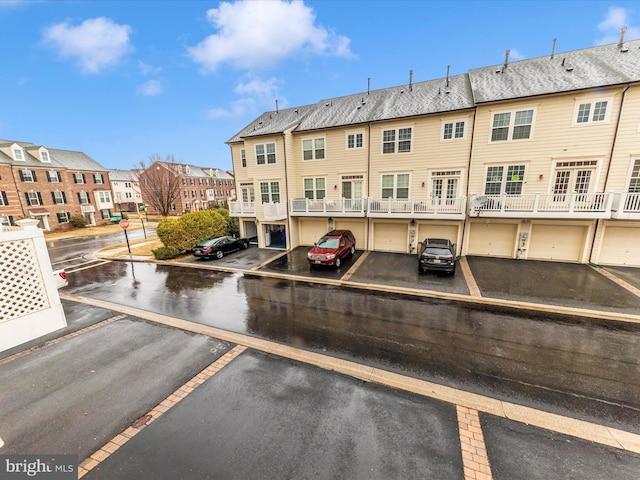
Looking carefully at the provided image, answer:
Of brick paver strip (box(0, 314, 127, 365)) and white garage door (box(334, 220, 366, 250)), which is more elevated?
white garage door (box(334, 220, 366, 250))

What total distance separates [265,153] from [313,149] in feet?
11.9

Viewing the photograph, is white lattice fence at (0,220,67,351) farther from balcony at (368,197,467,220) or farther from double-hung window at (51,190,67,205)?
double-hung window at (51,190,67,205)

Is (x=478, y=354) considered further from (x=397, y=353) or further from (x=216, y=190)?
(x=216, y=190)

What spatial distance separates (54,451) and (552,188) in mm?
19972

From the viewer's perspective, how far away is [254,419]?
15.4ft

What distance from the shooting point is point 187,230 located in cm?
1848

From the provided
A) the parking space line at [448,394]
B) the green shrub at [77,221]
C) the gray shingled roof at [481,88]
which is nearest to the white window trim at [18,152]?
the green shrub at [77,221]

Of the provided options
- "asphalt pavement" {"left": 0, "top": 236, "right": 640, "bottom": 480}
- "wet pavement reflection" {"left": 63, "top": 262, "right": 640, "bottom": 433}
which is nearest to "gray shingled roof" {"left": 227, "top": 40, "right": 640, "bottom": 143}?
"wet pavement reflection" {"left": 63, "top": 262, "right": 640, "bottom": 433}

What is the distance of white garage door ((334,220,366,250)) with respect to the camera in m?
17.8

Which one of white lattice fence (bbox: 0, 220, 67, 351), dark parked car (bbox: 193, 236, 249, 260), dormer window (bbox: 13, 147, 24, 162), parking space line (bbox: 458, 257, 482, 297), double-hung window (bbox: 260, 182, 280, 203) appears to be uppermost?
dormer window (bbox: 13, 147, 24, 162)

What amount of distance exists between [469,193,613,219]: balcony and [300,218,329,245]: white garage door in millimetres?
9484

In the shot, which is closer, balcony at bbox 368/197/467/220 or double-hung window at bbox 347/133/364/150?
balcony at bbox 368/197/467/220

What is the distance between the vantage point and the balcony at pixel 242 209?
1961 cm

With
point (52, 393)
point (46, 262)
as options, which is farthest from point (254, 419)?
point (46, 262)
